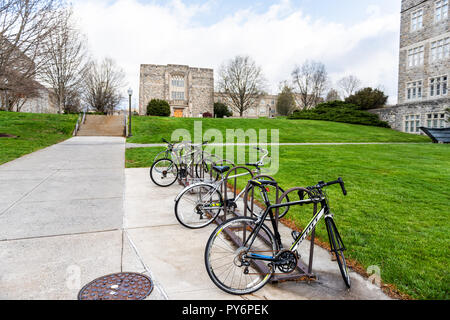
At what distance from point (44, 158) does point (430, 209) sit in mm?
13197

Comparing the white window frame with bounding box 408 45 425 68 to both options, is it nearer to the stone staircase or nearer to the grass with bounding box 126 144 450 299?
the grass with bounding box 126 144 450 299

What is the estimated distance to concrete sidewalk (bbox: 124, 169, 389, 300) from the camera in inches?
126

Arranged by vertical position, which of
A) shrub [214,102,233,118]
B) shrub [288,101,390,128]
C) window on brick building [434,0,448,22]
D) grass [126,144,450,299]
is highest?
window on brick building [434,0,448,22]

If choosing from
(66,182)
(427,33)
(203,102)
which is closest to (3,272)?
(66,182)

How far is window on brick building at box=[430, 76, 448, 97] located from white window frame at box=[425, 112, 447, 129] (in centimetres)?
200

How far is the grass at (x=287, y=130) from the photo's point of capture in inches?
956

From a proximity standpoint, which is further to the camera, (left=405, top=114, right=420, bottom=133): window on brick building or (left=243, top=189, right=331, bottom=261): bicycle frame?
(left=405, top=114, right=420, bottom=133): window on brick building

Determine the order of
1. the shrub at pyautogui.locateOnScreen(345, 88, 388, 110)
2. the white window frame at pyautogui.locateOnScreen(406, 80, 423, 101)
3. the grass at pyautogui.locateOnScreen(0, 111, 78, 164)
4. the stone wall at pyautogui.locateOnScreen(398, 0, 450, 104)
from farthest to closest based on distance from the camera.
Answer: the shrub at pyautogui.locateOnScreen(345, 88, 388, 110) < the white window frame at pyautogui.locateOnScreen(406, 80, 423, 101) < the stone wall at pyautogui.locateOnScreen(398, 0, 450, 104) < the grass at pyautogui.locateOnScreen(0, 111, 78, 164)

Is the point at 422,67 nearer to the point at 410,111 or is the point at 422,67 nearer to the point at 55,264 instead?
the point at 410,111

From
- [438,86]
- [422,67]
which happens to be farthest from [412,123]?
[422,67]

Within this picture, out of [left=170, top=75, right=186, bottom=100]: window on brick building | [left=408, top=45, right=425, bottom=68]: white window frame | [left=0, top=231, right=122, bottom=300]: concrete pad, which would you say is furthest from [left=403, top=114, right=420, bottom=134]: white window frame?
[left=170, top=75, right=186, bottom=100]: window on brick building
